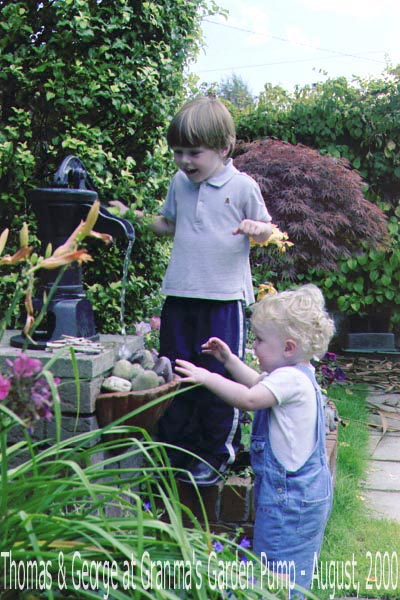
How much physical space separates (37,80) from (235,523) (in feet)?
7.27

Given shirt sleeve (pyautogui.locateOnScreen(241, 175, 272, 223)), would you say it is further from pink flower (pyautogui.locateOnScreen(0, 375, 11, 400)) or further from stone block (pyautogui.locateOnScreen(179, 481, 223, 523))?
pink flower (pyautogui.locateOnScreen(0, 375, 11, 400))

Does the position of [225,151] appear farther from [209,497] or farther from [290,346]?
[209,497]

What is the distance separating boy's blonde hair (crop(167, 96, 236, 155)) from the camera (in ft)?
8.71

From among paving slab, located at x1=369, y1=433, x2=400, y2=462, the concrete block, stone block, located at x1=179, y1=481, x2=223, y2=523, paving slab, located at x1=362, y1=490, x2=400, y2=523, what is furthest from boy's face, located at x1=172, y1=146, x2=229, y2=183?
the concrete block

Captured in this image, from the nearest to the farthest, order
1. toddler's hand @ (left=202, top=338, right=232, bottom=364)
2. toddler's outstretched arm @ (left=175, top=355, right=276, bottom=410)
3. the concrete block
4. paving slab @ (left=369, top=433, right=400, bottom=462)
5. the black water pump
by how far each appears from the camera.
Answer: toddler's outstretched arm @ (left=175, top=355, right=276, bottom=410) < toddler's hand @ (left=202, top=338, right=232, bottom=364) < the black water pump < paving slab @ (left=369, top=433, right=400, bottom=462) < the concrete block

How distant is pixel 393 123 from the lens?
731cm

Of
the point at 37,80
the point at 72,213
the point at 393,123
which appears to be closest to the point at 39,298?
the point at 72,213

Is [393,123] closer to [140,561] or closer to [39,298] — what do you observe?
[39,298]

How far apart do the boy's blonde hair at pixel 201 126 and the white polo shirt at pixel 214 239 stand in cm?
17

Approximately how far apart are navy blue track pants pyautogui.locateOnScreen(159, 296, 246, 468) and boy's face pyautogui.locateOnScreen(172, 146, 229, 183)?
49 centimetres

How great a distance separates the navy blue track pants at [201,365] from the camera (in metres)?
2.79

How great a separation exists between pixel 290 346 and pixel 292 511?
486 millimetres

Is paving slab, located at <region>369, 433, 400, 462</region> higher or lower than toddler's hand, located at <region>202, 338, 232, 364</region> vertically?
lower

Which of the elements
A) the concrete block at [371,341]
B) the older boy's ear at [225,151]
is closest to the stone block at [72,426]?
the older boy's ear at [225,151]
